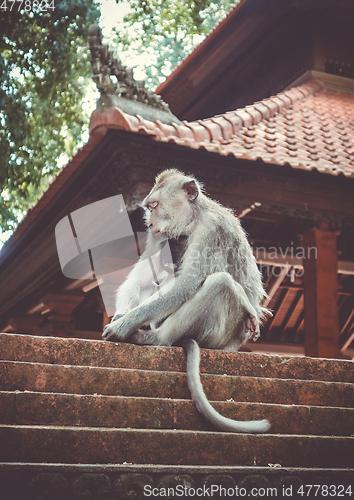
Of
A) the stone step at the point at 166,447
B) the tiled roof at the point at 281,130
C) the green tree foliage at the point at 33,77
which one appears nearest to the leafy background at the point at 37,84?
the green tree foliage at the point at 33,77

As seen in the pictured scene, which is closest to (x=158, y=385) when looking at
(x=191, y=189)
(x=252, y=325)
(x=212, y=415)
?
(x=212, y=415)

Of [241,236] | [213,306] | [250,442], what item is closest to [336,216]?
[241,236]

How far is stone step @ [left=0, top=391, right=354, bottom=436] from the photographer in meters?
2.58

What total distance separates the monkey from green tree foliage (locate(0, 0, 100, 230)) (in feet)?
23.2

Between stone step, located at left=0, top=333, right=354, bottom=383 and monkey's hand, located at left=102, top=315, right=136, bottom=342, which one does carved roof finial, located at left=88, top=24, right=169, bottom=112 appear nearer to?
monkey's hand, located at left=102, top=315, right=136, bottom=342

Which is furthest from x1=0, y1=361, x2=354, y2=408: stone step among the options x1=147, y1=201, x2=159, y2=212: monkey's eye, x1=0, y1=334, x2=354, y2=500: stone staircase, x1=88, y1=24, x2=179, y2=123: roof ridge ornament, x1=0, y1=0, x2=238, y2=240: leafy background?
x1=0, y1=0, x2=238, y2=240: leafy background

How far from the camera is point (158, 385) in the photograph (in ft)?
9.59

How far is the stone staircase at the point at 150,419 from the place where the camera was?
2342mm

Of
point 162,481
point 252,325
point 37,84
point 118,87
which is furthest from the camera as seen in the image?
point 37,84

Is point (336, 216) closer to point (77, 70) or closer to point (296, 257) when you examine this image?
point (296, 257)

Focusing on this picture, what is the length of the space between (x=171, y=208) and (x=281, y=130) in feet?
→ 11.1

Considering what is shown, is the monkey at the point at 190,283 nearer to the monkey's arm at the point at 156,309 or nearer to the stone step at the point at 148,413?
the monkey's arm at the point at 156,309

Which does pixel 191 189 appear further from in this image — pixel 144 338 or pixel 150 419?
pixel 150 419

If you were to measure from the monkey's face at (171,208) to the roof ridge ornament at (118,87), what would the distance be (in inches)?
72.8
